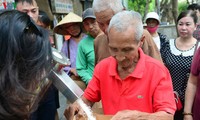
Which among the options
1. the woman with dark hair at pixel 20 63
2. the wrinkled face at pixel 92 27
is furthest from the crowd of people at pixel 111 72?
the wrinkled face at pixel 92 27

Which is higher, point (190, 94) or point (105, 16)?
point (105, 16)

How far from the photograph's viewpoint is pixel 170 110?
1.40 meters

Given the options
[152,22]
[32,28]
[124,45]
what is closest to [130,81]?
[124,45]

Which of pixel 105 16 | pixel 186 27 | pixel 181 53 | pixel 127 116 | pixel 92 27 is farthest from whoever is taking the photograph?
pixel 92 27

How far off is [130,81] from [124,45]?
0.71ft

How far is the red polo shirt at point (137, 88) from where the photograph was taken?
1.45m

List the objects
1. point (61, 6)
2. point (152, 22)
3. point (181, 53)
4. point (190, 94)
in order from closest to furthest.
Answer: point (190, 94) < point (181, 53) < point (152, 22) < point (61, 6)

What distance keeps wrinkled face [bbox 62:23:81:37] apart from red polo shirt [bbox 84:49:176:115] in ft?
6.49

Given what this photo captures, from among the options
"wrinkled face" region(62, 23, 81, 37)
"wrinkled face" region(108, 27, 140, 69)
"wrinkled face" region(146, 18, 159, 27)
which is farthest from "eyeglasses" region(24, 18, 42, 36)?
"wrinkled face" region(146, 18, 159, 27)

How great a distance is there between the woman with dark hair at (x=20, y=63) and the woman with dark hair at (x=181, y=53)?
6.33ft

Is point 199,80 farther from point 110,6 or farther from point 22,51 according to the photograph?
point 22,51

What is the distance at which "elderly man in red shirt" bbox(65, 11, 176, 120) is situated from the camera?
1430 millimetres

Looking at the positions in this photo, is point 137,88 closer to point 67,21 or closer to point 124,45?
point 124,45

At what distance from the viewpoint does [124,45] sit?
1438 millimetres
